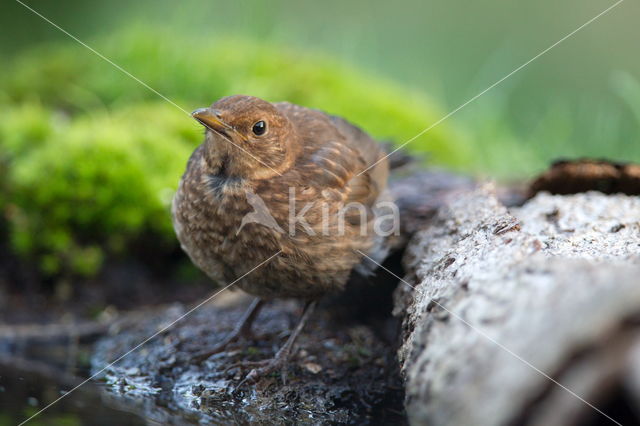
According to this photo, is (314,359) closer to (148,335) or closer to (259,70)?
(148,335)

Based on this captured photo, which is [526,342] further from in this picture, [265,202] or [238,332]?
[238,332]

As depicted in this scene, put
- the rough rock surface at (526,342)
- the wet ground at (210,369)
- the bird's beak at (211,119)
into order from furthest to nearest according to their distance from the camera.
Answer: the bird's beak at (211,119) < the wet ground at (210,369) < the rough rock surface at (526,342)

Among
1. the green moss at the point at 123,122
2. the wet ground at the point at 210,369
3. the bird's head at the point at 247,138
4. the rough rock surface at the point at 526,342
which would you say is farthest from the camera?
the green moss at the point at 123,122

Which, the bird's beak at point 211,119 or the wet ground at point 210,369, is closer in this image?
the wet ground at point 210,369

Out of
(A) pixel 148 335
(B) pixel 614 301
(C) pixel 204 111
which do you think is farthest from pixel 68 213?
(B) pixel 614 301

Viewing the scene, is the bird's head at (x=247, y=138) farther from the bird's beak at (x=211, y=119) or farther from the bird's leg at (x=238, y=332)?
the bird's leg at (x=238, y=332)

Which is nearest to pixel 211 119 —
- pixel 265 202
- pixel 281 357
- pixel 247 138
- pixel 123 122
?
pixel 247 138

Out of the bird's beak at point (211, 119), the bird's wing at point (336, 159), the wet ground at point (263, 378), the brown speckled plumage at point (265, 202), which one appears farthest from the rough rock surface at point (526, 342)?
the bird's beak at point (211, 119)

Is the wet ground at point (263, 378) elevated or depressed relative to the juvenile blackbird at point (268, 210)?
depressed

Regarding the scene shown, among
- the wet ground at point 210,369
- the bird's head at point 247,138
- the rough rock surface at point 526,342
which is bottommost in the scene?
the wet ground at point 210,369

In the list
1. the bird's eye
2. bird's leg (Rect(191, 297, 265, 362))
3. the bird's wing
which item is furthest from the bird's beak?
bird's leg (Rect(191, 297, 265, 362))
